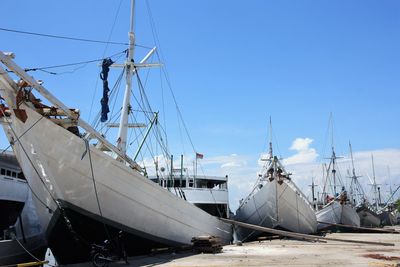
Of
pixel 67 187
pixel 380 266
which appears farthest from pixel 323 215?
pixel 67 187

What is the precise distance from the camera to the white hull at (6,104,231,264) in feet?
34.6

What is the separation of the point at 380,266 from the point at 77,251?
8.00 metres

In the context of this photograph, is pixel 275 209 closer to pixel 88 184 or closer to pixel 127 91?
pixel 127 91

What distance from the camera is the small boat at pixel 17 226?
477 inches

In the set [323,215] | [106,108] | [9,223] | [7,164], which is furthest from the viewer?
[323,215]

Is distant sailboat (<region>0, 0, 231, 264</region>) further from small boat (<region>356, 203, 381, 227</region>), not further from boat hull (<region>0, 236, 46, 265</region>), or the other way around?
small boat (<region>356, 203, 381, 227</region>)

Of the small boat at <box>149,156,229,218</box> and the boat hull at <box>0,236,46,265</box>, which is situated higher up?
the small boat at <box>149,156,229,218</box>

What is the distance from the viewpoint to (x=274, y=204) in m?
22.3

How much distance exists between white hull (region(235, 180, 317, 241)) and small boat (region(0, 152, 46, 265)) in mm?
11996

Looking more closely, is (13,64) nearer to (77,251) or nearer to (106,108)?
(106,108)

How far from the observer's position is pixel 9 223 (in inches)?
766

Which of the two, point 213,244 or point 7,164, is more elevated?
point 7,164

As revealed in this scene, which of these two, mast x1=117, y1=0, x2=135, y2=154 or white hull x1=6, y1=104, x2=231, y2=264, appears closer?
white hull x1=6, y1=104, x2=231, y2=264

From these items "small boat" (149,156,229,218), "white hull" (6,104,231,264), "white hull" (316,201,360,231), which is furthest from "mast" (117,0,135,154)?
"white hull" (316,201,360,231)
